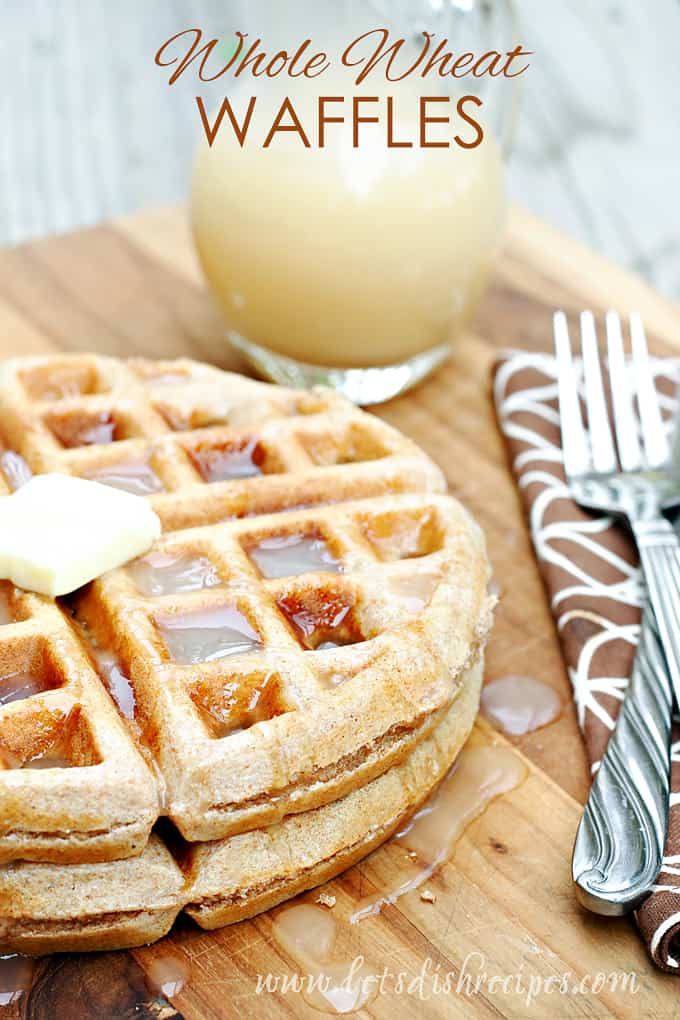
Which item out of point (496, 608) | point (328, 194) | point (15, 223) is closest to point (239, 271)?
point (328, 194)

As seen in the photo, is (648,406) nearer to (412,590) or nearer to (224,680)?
(412,590)

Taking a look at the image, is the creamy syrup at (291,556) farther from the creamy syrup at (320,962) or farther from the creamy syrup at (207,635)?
the creamy syrup at (320,962)

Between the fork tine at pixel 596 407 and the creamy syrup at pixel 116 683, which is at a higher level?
the creamy syrup at pixel 116 683

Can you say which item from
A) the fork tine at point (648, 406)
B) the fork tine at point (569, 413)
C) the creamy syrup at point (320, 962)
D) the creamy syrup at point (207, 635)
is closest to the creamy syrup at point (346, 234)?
the fork tine at point (569, 413)

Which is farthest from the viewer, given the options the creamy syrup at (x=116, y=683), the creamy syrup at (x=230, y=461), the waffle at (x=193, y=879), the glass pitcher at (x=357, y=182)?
the glass pitcher at (x=357, y=182)

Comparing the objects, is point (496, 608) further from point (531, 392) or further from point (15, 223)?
point (15, 223)

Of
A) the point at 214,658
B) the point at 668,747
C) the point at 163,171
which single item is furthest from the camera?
the point at 163,171
